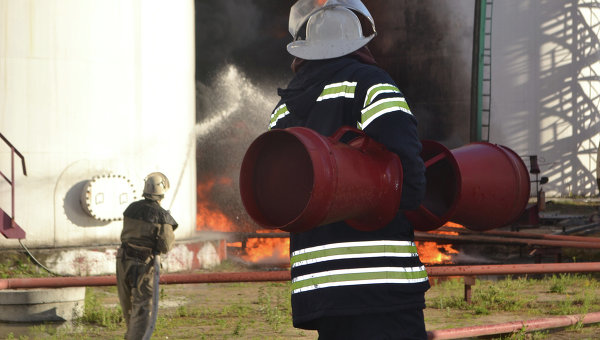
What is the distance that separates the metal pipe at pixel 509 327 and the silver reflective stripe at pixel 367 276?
2367 mm

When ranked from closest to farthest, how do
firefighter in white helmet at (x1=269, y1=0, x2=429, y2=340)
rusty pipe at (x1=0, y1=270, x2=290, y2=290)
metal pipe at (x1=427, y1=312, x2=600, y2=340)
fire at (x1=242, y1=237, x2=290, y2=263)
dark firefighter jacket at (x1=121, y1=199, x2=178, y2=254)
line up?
firefighter in white helmet at (x1=269, y1=0, x2=429, y2=340) → metal pipe at (x1=427, y1=312, x2=600, y2=340) → rusty pipe at (x1=0, y1=270, x2=290, y2=290) → dark firefighter jacket at (x1=121, y1=199, x2=178, y2=254) → fire at (x1=242, y1=237, x2=290, y2=263)

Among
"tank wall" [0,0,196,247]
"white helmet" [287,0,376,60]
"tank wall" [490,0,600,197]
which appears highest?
"tank wall" [490,0,600,197]

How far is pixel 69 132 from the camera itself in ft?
34.4

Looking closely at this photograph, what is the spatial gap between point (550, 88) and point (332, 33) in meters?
22.7

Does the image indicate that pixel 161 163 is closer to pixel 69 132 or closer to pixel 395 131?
pixel 69 132

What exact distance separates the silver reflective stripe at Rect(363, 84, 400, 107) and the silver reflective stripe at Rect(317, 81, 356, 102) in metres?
0.08

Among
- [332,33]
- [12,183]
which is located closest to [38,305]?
[12,183]

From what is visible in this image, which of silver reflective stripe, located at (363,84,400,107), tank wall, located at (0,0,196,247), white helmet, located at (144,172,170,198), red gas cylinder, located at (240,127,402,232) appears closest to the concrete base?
white helmet, located at (144,172,170,198)

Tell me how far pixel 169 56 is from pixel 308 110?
908cm

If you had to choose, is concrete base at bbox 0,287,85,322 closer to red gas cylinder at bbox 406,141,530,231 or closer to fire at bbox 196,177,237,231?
red gas cylinder at bbox 406,141,530,231

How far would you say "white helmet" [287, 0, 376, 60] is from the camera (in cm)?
273

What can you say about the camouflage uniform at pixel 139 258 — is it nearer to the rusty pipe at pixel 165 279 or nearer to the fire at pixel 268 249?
the rusty pipe at pixel 165 279

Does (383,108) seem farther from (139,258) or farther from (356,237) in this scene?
(139,258)

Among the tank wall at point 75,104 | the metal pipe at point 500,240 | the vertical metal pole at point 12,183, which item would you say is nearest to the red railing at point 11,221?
the vertical metal pole at point 12,183
